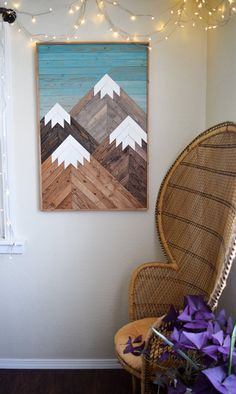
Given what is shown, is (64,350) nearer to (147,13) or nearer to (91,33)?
(91,33)

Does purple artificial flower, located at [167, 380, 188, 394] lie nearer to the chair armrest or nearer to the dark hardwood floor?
the chair armrest

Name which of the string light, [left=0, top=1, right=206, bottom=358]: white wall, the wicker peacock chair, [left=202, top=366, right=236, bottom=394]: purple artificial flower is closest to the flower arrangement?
[left=202, top=366, right=236, bottom=394]: purple artificial flower

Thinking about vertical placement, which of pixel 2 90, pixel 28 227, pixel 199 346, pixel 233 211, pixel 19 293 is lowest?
pixel 19 293

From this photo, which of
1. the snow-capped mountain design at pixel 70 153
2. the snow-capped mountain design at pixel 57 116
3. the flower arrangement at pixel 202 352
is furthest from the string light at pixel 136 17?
the flower arrangement at pixel 202 352

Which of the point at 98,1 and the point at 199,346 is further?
Answer: the point at 98,1

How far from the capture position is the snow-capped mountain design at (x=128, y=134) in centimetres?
214

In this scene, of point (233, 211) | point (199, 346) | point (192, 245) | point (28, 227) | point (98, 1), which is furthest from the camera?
point (28, 227)

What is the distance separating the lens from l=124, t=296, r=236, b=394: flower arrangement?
0.94m

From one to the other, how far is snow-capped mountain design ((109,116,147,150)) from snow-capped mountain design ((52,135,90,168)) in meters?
0.19

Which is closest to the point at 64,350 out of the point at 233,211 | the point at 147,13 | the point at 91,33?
the point at 233,211

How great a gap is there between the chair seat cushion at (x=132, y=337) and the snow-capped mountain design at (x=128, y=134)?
→ 1.00 m

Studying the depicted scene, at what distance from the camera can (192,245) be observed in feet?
6.31

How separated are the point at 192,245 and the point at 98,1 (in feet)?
4.91

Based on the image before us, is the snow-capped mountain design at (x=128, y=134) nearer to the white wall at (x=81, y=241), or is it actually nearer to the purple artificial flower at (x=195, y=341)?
the white wall at (x=81, y=241)
